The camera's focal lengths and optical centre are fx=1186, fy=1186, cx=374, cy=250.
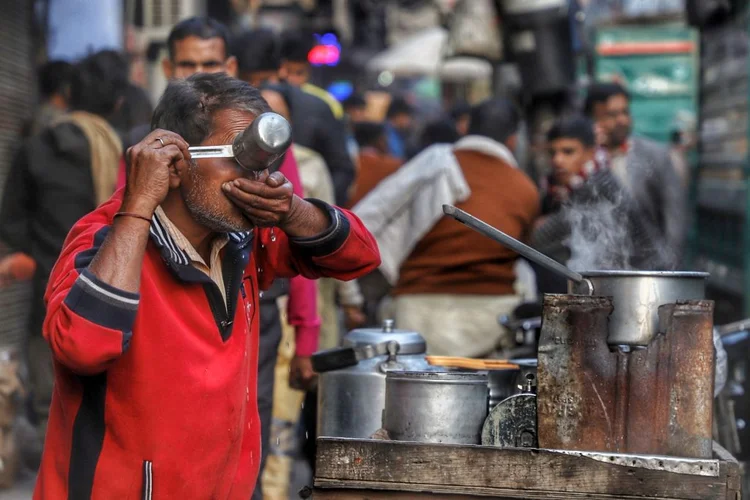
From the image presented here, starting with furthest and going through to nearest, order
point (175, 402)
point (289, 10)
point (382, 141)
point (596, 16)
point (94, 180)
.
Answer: point (289, 10) < point (596, 16) < point (382, 141) < point (94, 180) < point (175, 402)

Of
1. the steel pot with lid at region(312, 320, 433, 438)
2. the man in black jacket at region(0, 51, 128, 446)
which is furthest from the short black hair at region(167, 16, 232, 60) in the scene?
the steel pot with lid at region(312, 320, 433, 438)

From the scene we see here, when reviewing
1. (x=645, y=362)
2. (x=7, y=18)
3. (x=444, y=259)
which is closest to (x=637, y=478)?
(x=645, y=362)

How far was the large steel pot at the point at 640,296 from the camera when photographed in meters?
3.02

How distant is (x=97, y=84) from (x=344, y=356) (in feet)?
10.8

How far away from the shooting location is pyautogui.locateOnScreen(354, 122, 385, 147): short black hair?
11859mm

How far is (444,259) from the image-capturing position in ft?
20.4

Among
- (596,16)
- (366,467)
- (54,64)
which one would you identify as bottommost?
(366,467)

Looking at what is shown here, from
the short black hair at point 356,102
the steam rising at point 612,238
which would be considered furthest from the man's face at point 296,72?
the short black hair at point 356,102

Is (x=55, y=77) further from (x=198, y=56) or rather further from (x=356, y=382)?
(x=356, y=382)

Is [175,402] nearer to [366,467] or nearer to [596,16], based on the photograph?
[366,467]

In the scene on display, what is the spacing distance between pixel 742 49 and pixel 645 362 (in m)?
5.67

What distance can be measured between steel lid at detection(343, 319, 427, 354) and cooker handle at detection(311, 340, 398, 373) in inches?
2.6

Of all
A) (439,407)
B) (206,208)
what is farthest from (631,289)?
(206,208)

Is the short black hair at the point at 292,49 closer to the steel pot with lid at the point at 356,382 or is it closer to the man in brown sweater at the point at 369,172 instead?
the man in brown sweater at the point at 369,172
